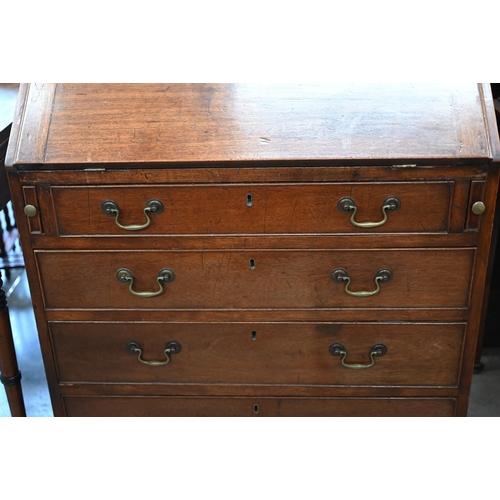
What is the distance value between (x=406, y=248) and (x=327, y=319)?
32 centimetres

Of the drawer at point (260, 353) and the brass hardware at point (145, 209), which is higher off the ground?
the brass hardware at point (145, 209)

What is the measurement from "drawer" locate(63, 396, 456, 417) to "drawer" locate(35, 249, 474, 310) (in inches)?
13.1

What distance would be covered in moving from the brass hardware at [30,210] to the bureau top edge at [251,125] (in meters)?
0.11

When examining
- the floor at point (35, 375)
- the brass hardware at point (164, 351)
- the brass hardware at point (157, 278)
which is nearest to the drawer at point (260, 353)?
the brass hardware at point (164, 351)

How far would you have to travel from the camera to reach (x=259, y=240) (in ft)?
6.51

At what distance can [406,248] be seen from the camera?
198cm

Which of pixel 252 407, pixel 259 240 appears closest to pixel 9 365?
pixel 252 407

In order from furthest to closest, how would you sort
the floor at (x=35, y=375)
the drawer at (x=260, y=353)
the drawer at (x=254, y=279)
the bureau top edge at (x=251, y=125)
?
the floor at (x=35, y=375) → the drawer at (x=260, y=353) → the drawer at (x=254, y=279) → the bureau top edge at (x=251, y=125)

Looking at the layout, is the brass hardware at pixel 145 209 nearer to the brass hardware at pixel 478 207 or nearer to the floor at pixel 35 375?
the brass hardware at pixel 478 207

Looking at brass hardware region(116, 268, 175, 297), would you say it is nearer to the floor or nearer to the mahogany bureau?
the mahogany bureau

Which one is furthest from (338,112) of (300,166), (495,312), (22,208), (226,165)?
(495,312)

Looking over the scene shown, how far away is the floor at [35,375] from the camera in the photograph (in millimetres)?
2611

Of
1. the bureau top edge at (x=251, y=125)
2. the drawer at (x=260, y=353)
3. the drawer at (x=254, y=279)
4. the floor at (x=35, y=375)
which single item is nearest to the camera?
the bureau top edge at (x=251, y=125)

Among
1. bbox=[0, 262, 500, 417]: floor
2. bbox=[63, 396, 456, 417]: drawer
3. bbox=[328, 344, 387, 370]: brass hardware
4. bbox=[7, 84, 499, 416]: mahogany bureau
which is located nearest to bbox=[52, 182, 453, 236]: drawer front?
bbox=[7, 84, 499, 416]: mahogany bureau
